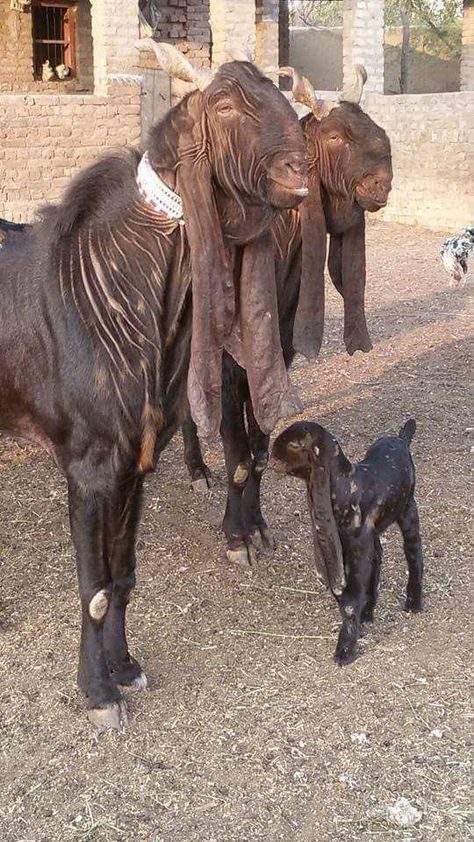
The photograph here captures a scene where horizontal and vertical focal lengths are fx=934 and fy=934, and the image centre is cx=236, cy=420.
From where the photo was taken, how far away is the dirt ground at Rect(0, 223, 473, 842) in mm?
3043

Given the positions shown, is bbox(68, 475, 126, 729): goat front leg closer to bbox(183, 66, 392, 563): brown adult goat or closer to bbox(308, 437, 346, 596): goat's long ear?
bbox(308, 437, 346, 596): goat's long ear

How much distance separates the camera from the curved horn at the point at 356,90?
452 centimetres

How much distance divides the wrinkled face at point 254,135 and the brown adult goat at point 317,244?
1400 millimetres

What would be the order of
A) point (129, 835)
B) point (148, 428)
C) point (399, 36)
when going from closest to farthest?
point (129, 835) → point (148, 428) → point (399, 36)

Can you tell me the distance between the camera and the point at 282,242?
4426 mm

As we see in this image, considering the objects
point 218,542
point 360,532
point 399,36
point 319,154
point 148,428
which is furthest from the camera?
point 399,36

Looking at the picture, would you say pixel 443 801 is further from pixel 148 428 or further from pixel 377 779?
pixel 148 428

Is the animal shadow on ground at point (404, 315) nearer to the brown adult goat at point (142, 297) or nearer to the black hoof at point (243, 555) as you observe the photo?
the black hoof at point (243, 555)

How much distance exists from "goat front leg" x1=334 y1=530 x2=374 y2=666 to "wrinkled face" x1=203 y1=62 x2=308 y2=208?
4.96ft

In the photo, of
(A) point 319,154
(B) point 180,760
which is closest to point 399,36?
(A) point 319,154

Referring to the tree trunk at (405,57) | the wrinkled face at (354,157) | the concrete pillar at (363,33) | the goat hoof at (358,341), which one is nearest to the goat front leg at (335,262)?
the goat hoof at (358,341)

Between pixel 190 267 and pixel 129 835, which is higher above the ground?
pixel 190 267

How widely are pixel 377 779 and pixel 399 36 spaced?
3180 cm

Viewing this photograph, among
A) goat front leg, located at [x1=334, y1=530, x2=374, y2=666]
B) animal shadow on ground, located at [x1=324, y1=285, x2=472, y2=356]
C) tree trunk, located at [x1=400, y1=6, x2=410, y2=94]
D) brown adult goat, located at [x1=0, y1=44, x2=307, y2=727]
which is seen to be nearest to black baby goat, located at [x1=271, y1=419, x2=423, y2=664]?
goat front leg, located at [x1=334, y1=530, x2=374, y2=666]
